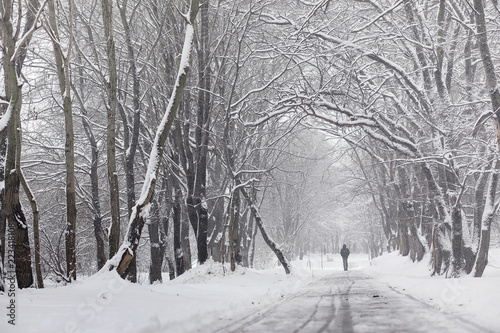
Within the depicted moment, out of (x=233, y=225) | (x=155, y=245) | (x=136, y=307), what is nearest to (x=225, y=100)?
(x=233, y=225)

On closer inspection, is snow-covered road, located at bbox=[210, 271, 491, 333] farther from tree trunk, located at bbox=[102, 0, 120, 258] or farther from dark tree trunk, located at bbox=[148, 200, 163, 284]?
dark tree trunk, located at bbox=[148, 200, 163, 284]

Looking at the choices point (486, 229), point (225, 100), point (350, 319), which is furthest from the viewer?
point (225, 100)

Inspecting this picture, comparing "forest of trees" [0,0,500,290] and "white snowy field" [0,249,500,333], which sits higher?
"forest of trees" [0,0,500,290]

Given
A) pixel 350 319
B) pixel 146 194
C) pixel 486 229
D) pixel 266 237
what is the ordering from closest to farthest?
1. pixel 350 319
2. pixel 146 194
3. pixel 486 229
4. pixel 266 237

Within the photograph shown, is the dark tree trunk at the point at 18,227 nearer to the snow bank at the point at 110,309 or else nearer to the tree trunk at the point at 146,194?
the snow bank at the point at 110,309

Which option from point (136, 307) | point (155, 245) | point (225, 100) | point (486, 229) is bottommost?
point (136, 307)

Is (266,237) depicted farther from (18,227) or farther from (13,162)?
(13,162)

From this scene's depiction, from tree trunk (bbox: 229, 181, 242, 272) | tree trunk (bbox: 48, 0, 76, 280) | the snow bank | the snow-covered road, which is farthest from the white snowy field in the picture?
tree trunk (bbox: 229, 181, 242, 272)

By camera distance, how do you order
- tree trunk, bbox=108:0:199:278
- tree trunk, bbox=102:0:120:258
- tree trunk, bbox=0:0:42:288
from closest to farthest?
tree trunk, bbox=0:0:42:288 → tree trunk, bbox=108:0:199:278 → tree trunk, bbox=102:0:120:258

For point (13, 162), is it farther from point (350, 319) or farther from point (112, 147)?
point (350, 319)

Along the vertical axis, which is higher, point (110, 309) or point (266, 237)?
point (266, 237)

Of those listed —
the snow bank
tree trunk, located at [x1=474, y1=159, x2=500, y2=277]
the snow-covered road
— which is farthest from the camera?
tree trunk, located at [x1=474, y1=159, x2=500, y2=277]

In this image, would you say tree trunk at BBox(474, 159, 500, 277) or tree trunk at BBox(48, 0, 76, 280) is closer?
tree trunk at BBox(48, 0, 76, 280)

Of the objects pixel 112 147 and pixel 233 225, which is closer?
pixel 112 147
